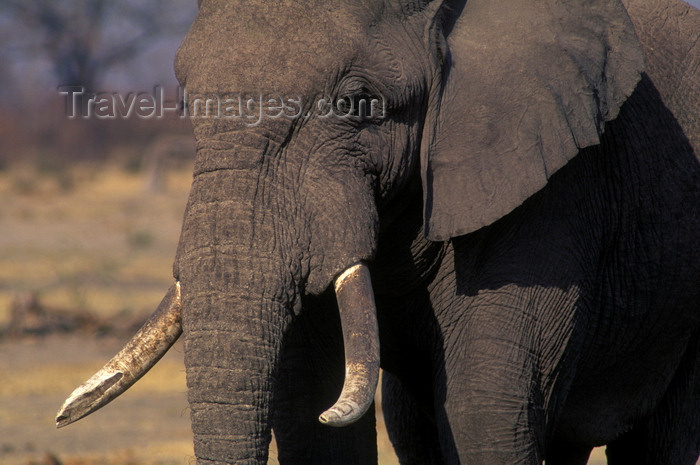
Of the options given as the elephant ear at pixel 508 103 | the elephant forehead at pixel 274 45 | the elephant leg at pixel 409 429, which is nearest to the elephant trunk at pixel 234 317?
the elephant forehead at pixel 274 45

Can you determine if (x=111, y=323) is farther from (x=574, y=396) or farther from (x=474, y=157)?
(x=474, y=157)

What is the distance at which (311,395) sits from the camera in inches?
154

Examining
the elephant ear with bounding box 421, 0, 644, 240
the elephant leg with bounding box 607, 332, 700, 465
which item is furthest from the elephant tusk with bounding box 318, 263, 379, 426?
the elephant leg with bounding box 607, 332, 700, 465

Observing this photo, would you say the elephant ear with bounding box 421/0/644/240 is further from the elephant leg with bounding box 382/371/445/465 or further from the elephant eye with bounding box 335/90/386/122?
the elephant leg with bounding box 382/371/445/465

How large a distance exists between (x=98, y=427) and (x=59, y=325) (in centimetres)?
310

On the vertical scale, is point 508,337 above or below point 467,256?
below

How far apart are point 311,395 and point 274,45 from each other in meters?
1.26

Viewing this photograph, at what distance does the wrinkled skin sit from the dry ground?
36.6 inches

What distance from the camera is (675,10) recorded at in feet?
14.4

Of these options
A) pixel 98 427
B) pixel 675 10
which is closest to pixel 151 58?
pixel 98 427

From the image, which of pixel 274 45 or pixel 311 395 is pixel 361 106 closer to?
pixel 274 45

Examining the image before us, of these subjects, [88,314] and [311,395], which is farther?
[88,314]

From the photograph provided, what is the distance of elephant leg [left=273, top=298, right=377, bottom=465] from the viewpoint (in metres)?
3.87

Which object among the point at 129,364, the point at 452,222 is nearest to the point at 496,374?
the point at 452,222
